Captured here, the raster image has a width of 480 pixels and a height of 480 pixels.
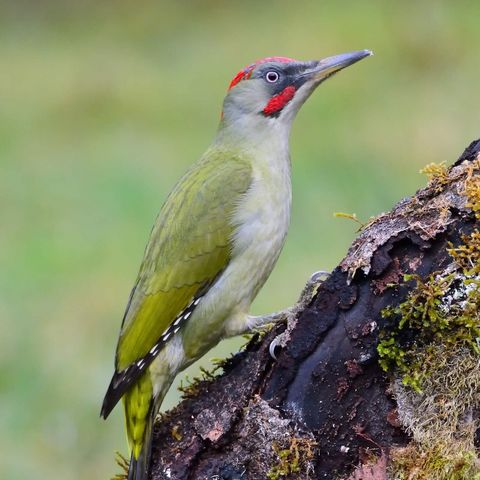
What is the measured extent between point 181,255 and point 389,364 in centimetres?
129

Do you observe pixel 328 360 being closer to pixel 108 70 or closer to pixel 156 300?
pixel 156 300

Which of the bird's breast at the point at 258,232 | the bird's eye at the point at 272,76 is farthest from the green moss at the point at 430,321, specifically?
the bird's eye at the point at 272,76

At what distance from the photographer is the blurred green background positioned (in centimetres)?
700

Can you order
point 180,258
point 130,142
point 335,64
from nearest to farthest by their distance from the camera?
point 180,258, point 335,64, point 130,142

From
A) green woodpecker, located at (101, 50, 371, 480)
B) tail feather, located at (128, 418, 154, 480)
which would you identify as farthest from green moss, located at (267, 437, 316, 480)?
green woodpecker, located at (101, 50, 371, 480)

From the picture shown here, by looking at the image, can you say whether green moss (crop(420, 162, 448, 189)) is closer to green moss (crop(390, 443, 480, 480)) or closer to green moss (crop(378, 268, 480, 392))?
green moss (crop(378, 268, 480, 392))

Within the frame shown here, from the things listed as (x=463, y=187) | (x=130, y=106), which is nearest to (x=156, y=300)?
(x=463, y=187)

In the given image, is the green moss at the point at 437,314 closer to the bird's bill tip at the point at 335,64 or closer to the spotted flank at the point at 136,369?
the spotted flank at the point at 136,369

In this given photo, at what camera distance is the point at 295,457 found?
328 centimetres

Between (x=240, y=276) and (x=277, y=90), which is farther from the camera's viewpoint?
(x=277, y=90)

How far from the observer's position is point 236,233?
14.1 feet

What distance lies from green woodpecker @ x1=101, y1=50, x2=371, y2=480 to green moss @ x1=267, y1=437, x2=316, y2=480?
32.1 inches

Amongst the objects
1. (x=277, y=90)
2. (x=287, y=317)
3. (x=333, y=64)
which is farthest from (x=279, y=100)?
(x=287, y=317)

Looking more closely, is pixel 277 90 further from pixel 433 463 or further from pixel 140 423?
pixel 433 463
